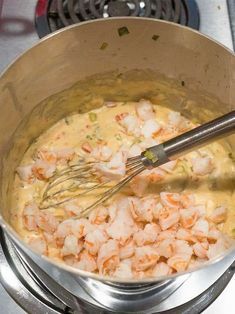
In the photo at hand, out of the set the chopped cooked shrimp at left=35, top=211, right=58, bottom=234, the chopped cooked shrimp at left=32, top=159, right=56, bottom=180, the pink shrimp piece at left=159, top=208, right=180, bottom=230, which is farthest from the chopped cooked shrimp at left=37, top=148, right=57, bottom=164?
the pink shrimp piece at left=159, top=208, right=180, bottom=230

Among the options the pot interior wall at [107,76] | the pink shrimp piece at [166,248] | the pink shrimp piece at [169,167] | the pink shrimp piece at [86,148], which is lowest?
the pink shrimp piece at [166,248]

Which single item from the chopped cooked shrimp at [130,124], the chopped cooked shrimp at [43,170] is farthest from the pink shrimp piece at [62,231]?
the chopped cooked shrimp at [130,124]

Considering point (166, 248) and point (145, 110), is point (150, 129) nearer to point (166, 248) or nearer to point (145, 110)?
point (145, 110)

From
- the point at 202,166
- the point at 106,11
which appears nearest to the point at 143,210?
the point at 202,166

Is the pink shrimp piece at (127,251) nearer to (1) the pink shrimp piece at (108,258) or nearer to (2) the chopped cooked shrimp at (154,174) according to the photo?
(1) the pink shrimp piece at (108,258)

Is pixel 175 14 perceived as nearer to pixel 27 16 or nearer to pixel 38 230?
pixel 27 16

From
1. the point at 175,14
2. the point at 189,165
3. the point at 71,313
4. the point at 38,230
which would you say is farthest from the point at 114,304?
the point at 175,14
